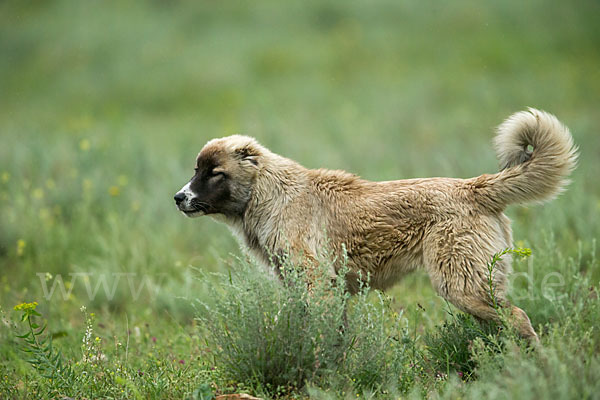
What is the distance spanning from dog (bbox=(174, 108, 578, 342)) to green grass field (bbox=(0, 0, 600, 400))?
447 millimetres

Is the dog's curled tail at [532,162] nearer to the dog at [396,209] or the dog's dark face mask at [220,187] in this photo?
the dog at [396,209]

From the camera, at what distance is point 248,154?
5711mm

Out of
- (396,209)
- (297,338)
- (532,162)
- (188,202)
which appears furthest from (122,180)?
(532,162)

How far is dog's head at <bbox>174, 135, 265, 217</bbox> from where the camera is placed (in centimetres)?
556

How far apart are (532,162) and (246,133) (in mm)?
8776

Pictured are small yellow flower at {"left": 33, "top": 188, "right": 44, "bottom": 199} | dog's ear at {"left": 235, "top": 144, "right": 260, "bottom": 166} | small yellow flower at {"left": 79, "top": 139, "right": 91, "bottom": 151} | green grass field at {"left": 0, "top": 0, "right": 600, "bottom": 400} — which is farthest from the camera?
small yellow flower at {"left": 79, "top": 139, "right": 91, "bottom": 151}

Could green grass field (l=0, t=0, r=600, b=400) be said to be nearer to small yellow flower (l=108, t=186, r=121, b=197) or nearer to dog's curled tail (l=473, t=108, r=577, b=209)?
small yellow flower (l=108, t=186, r=121, b=197)

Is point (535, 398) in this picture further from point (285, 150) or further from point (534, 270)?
point (285, 150)

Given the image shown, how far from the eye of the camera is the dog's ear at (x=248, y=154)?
18.6ft

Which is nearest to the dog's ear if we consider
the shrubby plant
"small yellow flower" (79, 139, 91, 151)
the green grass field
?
the green grass field

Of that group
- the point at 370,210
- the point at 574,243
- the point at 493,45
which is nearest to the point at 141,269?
the point at 370,210

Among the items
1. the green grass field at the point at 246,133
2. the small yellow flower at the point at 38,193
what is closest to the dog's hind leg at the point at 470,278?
the green grass field at the point at 246,133

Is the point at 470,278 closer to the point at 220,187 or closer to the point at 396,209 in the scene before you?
the point at 396,209

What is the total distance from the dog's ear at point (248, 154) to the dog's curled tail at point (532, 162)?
Result: 1.93 metres
